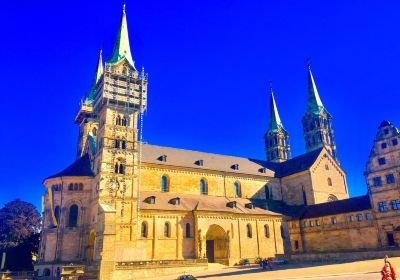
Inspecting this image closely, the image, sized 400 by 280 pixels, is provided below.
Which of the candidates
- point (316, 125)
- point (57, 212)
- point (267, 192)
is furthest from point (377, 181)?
point (316, 125)

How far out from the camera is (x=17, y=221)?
64.1 metres

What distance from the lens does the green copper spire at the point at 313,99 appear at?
8175cm

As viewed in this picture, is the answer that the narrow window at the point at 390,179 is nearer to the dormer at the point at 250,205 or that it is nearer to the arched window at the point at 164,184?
the dormer at the point at 250,205

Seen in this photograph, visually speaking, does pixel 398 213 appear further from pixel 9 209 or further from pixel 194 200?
pixel 9 209

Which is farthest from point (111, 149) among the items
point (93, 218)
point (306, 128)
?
point (306, 128)

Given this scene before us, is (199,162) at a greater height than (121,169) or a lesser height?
greater

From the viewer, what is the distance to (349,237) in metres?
44.5

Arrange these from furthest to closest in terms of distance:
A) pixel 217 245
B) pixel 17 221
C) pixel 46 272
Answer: pixel 17 221
pixel 217 245
pixel 46 272

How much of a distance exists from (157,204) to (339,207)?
24.8 m

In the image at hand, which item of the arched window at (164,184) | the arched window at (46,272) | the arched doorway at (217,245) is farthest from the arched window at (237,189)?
the arched window at (46,272)

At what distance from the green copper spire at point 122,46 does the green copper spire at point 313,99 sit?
48.6 metres

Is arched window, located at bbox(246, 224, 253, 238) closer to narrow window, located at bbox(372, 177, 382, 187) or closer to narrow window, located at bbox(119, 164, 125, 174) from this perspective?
narrow window, located at bbox(372, 177, 382, 187)

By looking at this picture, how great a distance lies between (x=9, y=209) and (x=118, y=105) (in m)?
38.2

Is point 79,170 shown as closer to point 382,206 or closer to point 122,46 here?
point 122,46
